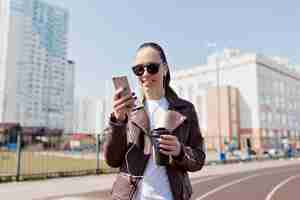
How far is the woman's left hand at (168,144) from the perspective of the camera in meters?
1.28

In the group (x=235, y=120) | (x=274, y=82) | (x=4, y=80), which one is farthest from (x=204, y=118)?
(x=4, y=80)

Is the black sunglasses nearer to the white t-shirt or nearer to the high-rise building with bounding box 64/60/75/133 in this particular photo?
the white t-shirt

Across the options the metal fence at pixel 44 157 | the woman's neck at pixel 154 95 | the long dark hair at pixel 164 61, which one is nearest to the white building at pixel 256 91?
the metal fence at pixel 44 157

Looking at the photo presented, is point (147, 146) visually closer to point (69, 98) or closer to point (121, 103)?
point (121, 103)

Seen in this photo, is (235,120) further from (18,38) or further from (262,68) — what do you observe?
(18,38)

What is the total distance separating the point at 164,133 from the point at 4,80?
8991 cm

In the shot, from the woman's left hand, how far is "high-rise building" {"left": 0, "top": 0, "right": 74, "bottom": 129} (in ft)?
279

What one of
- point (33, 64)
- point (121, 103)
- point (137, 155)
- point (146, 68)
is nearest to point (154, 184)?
point (137, 155)

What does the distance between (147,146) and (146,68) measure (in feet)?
1.27

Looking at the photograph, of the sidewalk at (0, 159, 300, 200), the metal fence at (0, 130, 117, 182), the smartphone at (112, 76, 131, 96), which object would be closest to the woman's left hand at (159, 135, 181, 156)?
the smartphone at (112, 76, 131, 96)

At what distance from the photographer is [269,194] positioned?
8375mm

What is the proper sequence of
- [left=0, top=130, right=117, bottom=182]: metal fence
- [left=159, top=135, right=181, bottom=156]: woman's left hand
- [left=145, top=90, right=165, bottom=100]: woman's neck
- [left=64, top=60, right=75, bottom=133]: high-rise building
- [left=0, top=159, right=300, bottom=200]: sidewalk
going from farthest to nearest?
[left=64, top=60, right=75, bottom=133]: high-rise building, [left=0, top=130, right=117, bottom=182]: metal fence, [left=0, top=159, right=300, bottom=200]: sidewalk, [left=145, top=90, right=165, bottom=100]: woman's neck, [left=159, top=135, right=181, bottom=156]: woman's left hand

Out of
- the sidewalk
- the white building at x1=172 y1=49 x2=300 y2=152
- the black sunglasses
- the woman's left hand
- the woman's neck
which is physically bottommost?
the sidewalk

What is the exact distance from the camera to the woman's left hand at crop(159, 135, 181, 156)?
1282 millimetres
